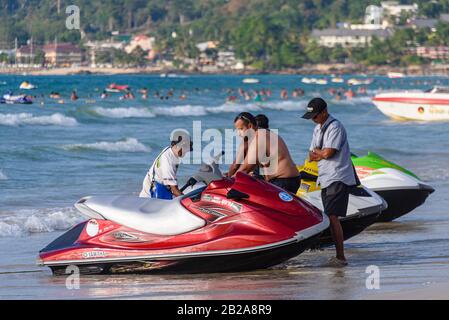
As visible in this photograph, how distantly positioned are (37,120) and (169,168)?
3233cm

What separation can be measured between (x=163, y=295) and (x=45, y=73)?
535ft

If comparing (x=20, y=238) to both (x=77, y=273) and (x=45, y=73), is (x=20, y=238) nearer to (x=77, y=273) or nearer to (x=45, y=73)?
(x=77, y=273)

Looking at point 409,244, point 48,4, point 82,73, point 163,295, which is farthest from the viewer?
point 82,73

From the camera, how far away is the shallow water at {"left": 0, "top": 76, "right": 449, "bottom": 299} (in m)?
9.46

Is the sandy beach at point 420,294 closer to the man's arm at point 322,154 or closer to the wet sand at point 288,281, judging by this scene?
the wet sand at point 288,281

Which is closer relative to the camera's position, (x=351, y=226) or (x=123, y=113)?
(x=351, y=226)

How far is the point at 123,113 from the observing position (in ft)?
164

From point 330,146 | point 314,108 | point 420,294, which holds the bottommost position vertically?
point 420,294

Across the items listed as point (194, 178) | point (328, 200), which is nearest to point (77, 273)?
point (194, 178)

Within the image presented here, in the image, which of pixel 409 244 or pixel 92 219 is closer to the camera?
pixel 92 219

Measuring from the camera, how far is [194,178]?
33.9 feet

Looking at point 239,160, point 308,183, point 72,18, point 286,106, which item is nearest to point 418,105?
point 72,18

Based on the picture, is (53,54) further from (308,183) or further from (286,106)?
(308,183)

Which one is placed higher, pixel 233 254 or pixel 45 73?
pixel 233 254
